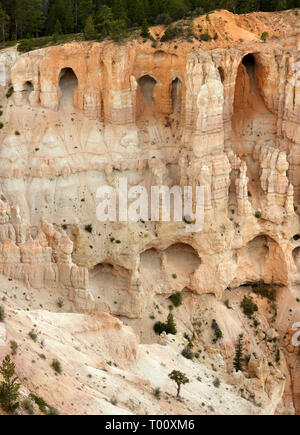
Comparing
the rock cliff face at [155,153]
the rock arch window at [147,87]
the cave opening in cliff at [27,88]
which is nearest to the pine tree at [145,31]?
the rock cliff face at [155,153]

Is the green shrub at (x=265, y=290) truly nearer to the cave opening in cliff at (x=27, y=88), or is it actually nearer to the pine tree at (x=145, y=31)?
the pine tree at (x=145, y=31)

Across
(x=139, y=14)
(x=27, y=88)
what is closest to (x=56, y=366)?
(x=27, y=88)

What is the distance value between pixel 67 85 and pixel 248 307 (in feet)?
70.5

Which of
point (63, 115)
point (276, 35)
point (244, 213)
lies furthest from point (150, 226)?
point (276, 35)

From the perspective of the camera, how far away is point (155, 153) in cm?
5097

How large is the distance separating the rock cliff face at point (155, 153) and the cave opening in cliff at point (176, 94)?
11 cm

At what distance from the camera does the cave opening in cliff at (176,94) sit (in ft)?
169

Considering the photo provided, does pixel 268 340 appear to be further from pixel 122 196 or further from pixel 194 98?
pixel 194 98

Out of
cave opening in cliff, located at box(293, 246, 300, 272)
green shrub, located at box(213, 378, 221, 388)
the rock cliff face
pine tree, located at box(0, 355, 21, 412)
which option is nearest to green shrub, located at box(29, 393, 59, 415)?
pine tree, located at box(0, 355, 21, 412)

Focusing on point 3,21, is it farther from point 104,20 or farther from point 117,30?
point 117,30

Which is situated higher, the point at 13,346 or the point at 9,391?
the point at 13,346

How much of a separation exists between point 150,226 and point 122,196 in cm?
290

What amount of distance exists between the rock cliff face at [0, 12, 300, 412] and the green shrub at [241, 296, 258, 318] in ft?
6.92

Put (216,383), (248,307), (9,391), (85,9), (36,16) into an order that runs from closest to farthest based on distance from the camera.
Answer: (9,391), (216,383), (248,307), (85,9), (36,16)
